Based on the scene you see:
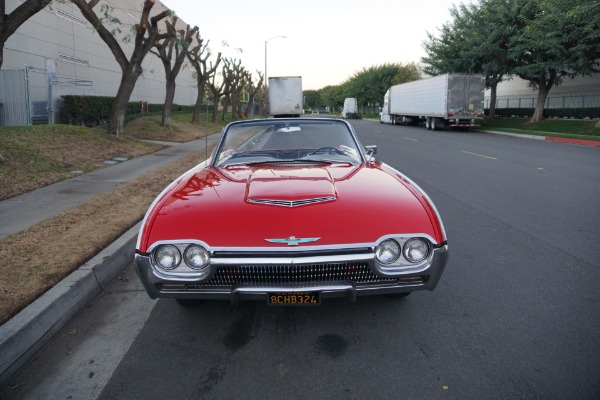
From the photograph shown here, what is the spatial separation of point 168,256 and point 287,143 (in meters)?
2.20

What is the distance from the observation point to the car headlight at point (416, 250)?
10.1 ft

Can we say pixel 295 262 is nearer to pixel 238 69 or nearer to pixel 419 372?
pixel 419 372

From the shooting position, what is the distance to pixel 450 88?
29.3 meters

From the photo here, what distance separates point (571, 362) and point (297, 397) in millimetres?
1689

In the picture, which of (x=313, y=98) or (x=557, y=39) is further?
(x=313, y=98)

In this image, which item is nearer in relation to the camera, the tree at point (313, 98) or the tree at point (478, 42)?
the tree at point (478, 42)

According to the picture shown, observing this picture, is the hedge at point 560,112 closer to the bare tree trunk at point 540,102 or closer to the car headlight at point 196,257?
the bare tree trunk at point 540,102

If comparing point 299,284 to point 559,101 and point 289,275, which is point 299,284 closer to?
point 289,275

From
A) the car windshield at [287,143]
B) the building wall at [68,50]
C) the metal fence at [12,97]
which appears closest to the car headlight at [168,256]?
the car windshield at [287,143]

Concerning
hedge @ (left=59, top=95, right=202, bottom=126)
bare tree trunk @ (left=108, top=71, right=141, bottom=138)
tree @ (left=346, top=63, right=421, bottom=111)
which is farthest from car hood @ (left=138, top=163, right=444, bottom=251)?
tree @ (left=346, top=63, right=421, bottom=111)

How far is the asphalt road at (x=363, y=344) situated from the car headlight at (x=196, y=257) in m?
0.62

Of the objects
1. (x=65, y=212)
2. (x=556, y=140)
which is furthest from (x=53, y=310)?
(x=556, y=140)

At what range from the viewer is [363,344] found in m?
3.23

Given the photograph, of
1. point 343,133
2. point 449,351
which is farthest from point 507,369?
point 343,133
